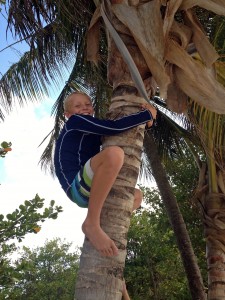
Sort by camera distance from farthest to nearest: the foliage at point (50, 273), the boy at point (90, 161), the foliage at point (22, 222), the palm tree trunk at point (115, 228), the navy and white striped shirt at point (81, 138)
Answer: the foliage at point (50, 273) < the foliage at point (22, 222) < the navy and white striped shirt at point (81, 138) < the boy at point (90, 161) < the palm tree trunk at point (115, 228)

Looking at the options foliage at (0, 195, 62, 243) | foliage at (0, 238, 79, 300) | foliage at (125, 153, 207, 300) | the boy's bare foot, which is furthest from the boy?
foliage at (0, 238, 79, 300)

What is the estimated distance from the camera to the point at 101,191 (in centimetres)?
263

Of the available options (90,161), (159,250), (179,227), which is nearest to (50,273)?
(159,250)

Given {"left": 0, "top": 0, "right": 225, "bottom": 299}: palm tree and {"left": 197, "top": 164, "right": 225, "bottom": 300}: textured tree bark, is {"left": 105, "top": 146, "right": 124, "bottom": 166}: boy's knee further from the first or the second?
{"left": 197, "top": 164, "right": 225, "bottom": 300}: textured tree bark

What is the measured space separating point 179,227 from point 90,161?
582 centimetres

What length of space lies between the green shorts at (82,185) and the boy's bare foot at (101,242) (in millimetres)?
351

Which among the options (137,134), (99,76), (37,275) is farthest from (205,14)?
(37,275)

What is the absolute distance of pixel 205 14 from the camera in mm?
6027

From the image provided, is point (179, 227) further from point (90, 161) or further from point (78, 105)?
point (90, 161)

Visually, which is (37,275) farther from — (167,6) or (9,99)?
(167,6)

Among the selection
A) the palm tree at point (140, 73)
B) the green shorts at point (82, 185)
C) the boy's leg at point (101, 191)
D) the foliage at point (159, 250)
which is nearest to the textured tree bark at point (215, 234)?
the palm tree at point (140, 73)

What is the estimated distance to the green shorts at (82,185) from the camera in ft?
9.26

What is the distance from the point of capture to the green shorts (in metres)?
2.82

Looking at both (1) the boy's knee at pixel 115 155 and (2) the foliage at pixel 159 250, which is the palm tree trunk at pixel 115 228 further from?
(2) the foliage at pixel 159 250
